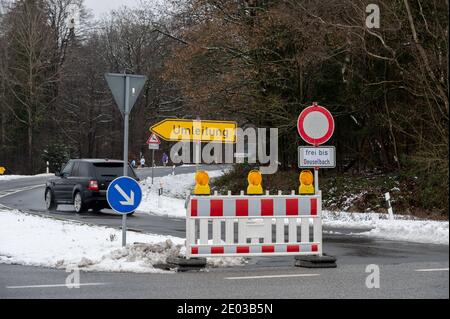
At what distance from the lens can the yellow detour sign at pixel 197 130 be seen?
12.2 metres

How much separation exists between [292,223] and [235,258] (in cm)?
123

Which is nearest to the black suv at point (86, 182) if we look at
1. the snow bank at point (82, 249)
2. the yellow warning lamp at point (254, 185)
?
the snow bank at point (82, 249)

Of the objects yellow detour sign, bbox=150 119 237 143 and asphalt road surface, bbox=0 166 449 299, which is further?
yellow detour sign, bbox=150 119 237 143

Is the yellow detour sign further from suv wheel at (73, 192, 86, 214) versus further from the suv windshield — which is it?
suv wheel at (73, 192, 86, 214)

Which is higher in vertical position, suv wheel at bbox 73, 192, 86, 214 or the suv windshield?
the suv windshield

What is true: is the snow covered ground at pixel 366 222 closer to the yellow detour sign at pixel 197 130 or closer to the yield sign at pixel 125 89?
the yellow detour sign at pixel 197 130

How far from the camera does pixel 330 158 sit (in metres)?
10.3

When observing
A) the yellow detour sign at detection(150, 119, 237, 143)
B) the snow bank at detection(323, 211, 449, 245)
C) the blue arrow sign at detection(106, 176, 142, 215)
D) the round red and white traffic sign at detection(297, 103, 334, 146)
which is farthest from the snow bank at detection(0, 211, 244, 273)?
the snow bank at detection(323, 211, 449, 245)

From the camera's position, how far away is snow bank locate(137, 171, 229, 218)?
2667 cm

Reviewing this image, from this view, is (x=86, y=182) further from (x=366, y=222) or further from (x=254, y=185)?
(x=254, y=185)

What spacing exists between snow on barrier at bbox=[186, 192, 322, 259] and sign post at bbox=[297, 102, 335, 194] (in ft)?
1.61

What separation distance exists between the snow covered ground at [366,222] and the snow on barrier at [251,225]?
4.85ft

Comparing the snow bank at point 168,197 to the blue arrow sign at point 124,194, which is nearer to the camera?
the blue arrow sign at point 124,194

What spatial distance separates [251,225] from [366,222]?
1105cm
